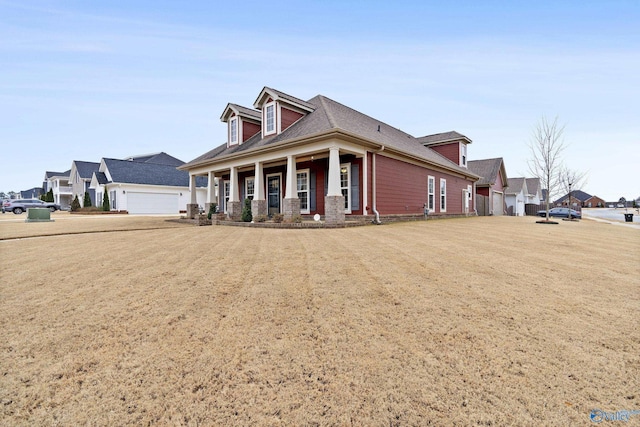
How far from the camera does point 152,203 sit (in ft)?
101

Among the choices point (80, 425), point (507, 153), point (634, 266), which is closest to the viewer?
point (80, 425)

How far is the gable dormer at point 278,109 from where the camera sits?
1420 centimetres

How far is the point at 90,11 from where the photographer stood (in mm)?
10234

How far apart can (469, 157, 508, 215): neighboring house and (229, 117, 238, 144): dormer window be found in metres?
21.5

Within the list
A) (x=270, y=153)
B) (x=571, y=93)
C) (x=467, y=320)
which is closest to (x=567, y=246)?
(x=467, y=320)

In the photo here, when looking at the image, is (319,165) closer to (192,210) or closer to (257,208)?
(257,208)

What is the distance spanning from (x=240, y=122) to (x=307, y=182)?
5954mm

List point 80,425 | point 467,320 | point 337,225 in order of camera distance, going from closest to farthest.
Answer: point 80,425
point 467,320
point 337,225

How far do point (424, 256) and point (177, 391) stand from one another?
4.56 metres

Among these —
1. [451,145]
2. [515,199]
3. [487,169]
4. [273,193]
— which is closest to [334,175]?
[273,193]

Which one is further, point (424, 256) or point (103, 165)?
point (103, 165)

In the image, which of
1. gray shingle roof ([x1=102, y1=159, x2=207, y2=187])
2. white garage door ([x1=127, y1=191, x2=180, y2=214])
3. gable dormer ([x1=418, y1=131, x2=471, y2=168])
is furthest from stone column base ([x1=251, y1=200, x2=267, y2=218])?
gray shingle roof ([x1=102, y1=159, x2=207, y2=187])

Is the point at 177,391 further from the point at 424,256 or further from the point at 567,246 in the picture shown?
the point at 567,246

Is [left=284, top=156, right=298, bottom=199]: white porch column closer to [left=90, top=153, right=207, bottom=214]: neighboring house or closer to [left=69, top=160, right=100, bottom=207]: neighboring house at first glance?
[left=90, top=153, right=207, bottom=214]: neighboring house
